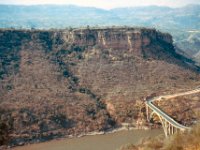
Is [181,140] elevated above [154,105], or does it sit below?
above

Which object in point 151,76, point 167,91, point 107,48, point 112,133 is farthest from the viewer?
point 107,48

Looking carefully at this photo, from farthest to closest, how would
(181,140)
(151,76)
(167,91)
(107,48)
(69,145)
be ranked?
1. (107,48)
2. (151,76)
3. (167,91)
4. (69,145)
5. (181,140)

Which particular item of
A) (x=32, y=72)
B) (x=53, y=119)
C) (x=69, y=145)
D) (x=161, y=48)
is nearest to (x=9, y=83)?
(x=32, y=72)

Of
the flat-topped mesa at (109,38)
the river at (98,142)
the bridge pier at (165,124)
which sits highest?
the flat-topped mesa at (109,38)

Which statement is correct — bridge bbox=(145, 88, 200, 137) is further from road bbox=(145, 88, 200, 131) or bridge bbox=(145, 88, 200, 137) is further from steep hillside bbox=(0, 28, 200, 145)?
steep hillside bbox=(0, 28, 200, 145)

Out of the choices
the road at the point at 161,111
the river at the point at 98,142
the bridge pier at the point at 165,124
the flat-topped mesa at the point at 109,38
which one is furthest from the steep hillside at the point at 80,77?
the road at the point at 161,111

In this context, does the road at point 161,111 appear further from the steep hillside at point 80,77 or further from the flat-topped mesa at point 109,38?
the flat-topped mesa at point 109,38

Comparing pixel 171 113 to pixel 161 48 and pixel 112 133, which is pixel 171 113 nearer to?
pixel 112 133
